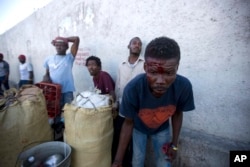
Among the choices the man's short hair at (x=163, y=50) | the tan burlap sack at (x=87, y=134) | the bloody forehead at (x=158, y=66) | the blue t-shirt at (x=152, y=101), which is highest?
the man's short hair at (x=163, y=50)

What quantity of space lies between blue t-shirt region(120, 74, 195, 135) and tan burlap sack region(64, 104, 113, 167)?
1.46ft

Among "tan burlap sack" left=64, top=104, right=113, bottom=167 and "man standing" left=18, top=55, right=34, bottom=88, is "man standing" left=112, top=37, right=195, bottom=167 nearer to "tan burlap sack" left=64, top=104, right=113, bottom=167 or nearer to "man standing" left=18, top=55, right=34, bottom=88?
"tan burlap sack" left=64, top=104, right=113, bottom=167

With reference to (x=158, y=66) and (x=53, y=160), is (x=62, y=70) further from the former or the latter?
(x=158, y=66)

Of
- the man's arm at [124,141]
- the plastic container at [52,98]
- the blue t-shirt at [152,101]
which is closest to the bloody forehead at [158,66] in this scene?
the blue t-shirt at [152,101]

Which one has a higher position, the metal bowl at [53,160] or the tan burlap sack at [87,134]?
the tan burlap sack at [87,134]

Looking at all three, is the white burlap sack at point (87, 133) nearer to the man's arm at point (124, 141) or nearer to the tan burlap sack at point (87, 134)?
the tan burlap sack at point (87, 134)

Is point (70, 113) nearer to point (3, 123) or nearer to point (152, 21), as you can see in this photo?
point (3, 123)

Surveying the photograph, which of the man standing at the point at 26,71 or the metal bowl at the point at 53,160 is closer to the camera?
the metal bowl at the point at 53,160

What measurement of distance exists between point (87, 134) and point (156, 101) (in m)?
0.85

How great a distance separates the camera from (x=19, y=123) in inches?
83.4

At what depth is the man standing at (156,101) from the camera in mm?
1338

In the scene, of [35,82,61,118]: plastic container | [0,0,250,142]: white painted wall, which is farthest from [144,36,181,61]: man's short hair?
[35,82,61,118]: plastic container

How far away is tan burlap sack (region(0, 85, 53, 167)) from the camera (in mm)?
2080

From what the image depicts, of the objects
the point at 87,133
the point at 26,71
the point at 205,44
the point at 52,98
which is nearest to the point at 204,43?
the point at 205,44
